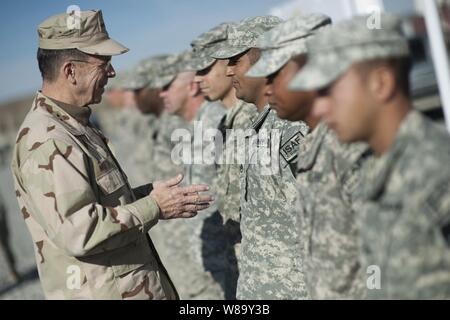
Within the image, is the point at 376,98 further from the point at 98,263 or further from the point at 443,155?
the point at 98,263

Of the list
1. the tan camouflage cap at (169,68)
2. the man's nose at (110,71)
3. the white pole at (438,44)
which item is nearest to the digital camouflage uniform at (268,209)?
the man's nose at (110,71)

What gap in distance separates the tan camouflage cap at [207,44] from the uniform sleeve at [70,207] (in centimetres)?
254

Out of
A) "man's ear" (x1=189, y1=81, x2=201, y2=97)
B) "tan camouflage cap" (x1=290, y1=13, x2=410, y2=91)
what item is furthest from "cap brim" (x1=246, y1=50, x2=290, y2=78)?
"man's ear" (x1=189, y1=81, x2=201, y2=97)

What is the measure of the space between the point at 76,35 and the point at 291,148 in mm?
1357

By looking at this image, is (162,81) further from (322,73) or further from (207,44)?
(322,73)

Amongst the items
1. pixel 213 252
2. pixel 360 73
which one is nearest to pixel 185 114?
pixel 213 252

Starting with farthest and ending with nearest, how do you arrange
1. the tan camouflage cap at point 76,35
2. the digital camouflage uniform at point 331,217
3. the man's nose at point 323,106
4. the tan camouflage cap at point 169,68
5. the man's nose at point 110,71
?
the tan camouflage cap at point 169,68
the man's nose at point 110,71
the tan camouflage cap at point 76,35
the digital camouflage uniform at point 331,217
the man's nose at point 323,106

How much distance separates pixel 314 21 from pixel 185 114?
4282 mm

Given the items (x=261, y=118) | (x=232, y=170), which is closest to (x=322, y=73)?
(x=261, y=118)

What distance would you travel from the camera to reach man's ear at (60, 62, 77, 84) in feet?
11.6

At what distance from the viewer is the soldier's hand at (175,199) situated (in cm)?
346

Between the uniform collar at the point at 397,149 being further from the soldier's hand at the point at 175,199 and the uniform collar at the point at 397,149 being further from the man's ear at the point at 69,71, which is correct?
the man's ear at the point at 69,71

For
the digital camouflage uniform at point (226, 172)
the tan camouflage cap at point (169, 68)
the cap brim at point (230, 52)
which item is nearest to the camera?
the cap brim at point (230, 52)

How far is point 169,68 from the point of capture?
25.8 ft
